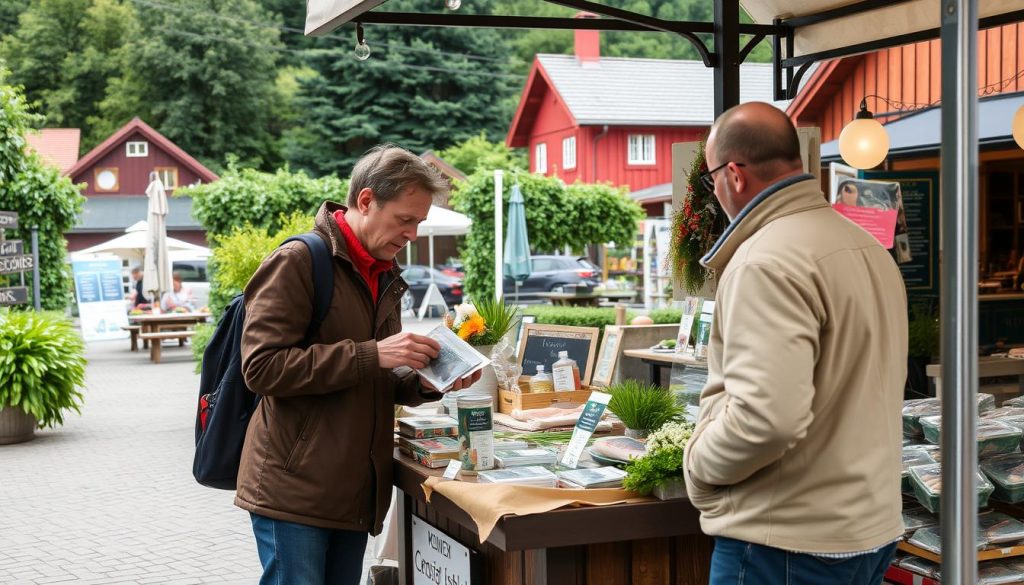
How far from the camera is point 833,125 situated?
1561 cm

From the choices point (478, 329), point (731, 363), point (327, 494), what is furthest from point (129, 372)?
point (731, 363)

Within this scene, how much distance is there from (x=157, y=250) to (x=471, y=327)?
16.0 meters

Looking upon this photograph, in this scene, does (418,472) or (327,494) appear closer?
(327,494)

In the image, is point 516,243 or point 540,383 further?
point 516,243

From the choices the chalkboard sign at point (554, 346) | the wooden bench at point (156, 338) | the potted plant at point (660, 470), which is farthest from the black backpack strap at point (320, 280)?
the wooden bench at point (156, 338)

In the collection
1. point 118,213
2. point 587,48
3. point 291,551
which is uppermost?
point 587,48

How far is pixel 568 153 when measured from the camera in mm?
38094

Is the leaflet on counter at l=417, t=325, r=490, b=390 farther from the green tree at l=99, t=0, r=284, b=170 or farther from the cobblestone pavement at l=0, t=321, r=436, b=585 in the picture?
the green tree at l=99, t=0, r=284, b=170

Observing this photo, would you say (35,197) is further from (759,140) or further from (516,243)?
(759,140)

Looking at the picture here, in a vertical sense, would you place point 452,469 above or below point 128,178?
below

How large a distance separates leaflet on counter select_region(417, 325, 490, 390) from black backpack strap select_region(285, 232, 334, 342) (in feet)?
1.10

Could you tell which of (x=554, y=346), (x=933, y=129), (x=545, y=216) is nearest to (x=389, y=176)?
(x=554, y=346)

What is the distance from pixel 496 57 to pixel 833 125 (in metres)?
31.9

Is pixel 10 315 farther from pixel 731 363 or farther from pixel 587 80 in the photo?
pixel 587 80
